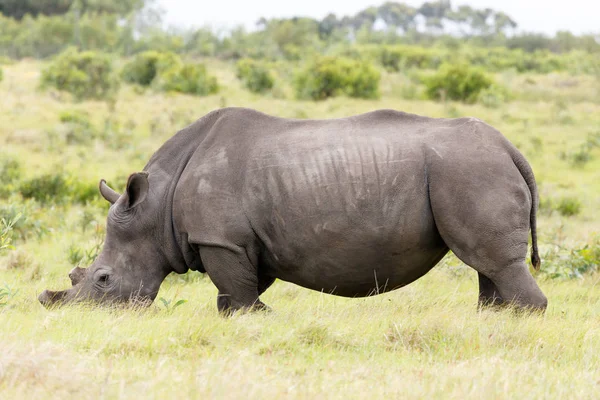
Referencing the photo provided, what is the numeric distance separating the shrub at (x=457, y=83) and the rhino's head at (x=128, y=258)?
2529 centimetres

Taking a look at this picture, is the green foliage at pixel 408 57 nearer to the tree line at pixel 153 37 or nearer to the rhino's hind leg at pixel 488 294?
the tree line at pixel 153 37

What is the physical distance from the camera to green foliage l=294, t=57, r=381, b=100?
3058cm

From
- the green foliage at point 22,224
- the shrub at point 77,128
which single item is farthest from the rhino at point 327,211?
the shrub at point 77,128

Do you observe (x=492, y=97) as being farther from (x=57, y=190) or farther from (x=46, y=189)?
(x=46, y=189)

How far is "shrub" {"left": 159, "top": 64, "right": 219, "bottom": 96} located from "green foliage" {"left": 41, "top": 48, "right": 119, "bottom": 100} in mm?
2449

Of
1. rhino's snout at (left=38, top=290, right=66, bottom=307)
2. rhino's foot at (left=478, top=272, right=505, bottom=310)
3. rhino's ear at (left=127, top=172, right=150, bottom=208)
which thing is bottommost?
rhino's foot at (left=478, top=272, right=505, bottom=310)

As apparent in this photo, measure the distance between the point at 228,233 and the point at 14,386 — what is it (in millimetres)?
2180

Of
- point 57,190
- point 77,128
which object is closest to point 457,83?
point 77,128

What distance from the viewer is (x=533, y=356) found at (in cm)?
504

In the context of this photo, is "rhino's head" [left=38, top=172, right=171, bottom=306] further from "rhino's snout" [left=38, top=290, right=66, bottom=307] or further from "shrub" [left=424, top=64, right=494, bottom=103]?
"shrub" [left=424, top=64, right=494, bottom=103]

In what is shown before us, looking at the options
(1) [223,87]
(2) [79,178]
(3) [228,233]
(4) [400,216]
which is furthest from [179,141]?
(1) [223,87]

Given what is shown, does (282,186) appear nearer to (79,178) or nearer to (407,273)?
(407,273)

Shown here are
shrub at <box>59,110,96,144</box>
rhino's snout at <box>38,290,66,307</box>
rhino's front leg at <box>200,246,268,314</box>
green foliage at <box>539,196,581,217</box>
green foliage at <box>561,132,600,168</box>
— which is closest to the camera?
rhino's front leg at <box>200,246,268,314</box>

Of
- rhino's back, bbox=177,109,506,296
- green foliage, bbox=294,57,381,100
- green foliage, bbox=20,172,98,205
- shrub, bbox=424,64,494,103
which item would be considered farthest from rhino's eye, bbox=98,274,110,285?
shrub, bbox=424,64,494,103
